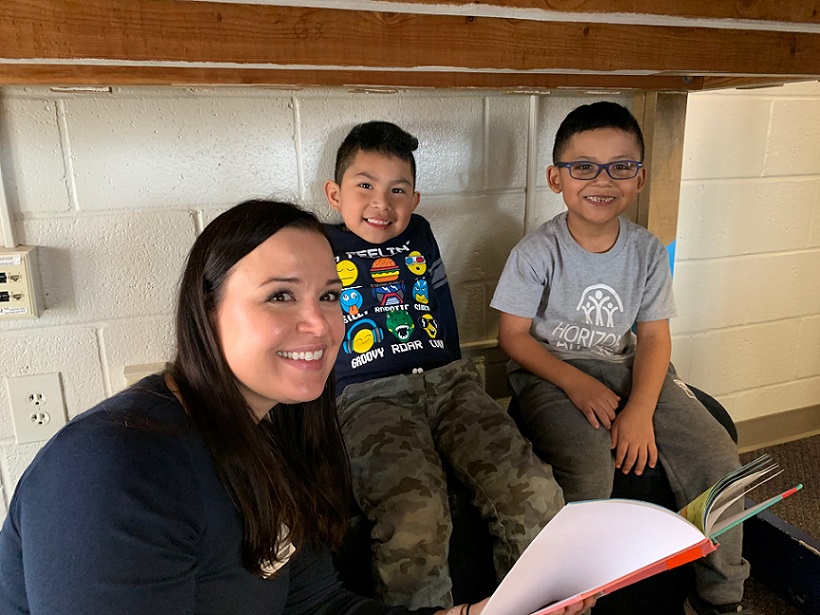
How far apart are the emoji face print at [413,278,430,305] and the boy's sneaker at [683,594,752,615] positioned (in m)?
0.73

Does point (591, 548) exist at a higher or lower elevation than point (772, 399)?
higher

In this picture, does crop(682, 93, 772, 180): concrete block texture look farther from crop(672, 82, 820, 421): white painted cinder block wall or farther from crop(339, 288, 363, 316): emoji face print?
crop(339, 288, 363, 316): emoji face print

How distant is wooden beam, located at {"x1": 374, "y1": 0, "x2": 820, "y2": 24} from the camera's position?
1.75ft

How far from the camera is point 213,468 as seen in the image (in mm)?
616

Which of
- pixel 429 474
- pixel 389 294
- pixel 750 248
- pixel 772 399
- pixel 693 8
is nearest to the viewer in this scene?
pixel 693 8

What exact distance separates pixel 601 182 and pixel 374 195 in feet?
1.44

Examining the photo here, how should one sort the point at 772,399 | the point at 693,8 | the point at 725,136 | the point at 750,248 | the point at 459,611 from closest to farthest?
the point at 693,8, the point at 459,611, the point at 725,136, the point at 750,248, the point at 772,399

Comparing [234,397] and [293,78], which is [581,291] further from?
[234,397]

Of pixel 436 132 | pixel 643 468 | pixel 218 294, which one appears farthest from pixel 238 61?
pixel 643 468

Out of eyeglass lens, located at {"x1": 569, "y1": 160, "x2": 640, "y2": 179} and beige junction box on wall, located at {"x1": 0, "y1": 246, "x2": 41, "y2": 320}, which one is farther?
eyeglass lens, located at {"x1": 569, "y1": 160, "x2": 640, "y2": 179}

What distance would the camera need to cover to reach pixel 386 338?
45.5 inches

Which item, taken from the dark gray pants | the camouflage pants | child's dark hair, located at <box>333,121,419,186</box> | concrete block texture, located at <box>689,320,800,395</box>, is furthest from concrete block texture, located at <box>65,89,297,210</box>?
concrete block texture, located at <box>689,320,800,395</box>

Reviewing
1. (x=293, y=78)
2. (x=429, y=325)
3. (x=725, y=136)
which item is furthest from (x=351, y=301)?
(x=725, y=136)

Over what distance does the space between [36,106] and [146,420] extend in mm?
729
